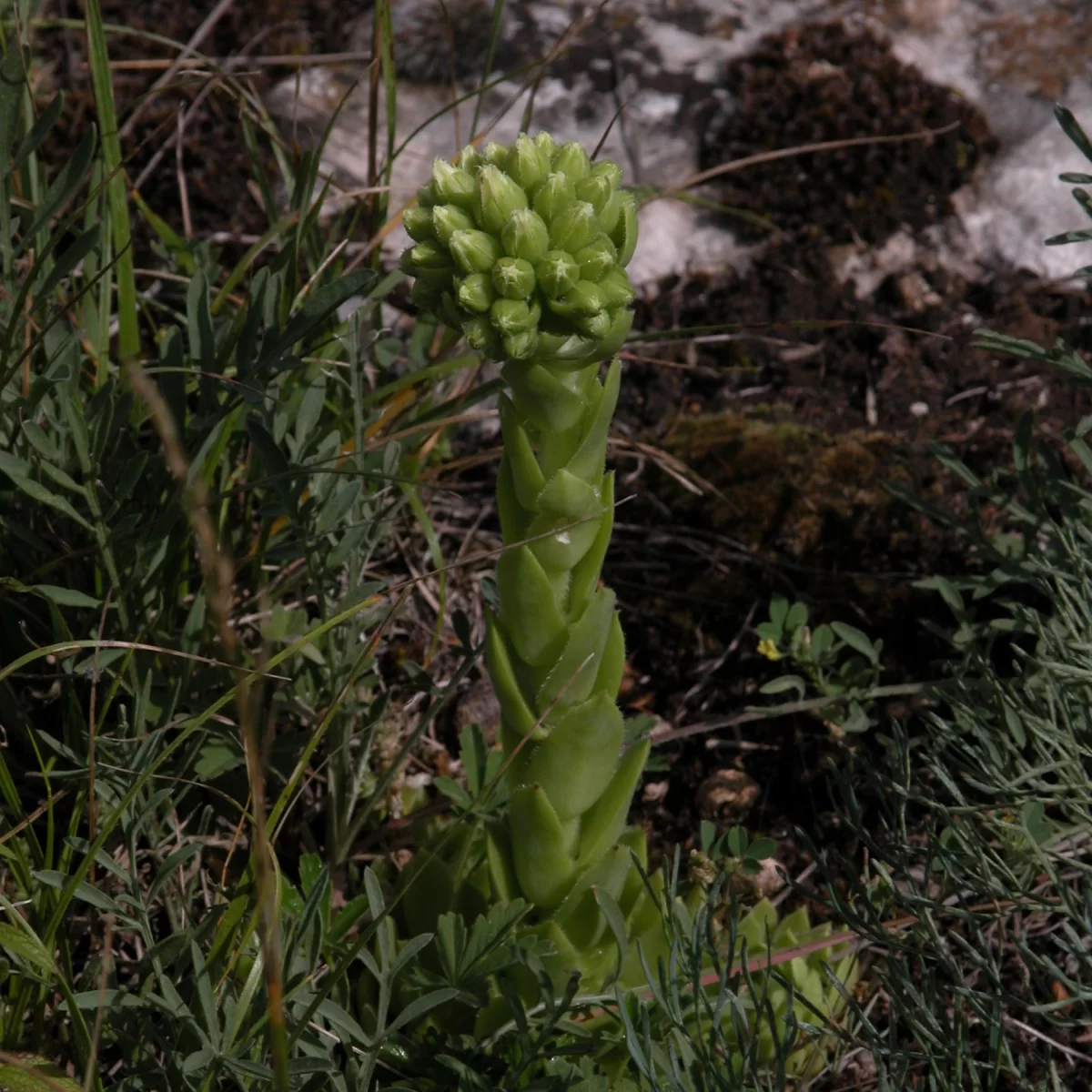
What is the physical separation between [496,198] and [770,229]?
2.14 metres

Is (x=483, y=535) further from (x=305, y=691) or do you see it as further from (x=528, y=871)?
(x=528, y=871)

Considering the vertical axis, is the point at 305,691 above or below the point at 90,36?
below

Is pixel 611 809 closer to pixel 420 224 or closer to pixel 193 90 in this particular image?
pixel 420 224

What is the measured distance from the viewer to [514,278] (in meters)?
1.51

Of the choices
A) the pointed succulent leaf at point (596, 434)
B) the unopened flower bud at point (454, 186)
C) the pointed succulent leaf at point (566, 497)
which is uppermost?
the unopened flower bud at point (454, 186)

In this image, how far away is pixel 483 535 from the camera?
113 inches

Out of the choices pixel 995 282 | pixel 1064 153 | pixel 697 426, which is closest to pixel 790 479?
pixel 697 426

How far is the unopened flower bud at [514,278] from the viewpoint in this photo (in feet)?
4.95

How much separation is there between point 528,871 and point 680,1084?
16.2 inches

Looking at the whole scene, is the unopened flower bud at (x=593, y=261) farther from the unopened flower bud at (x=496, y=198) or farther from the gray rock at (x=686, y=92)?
the gray rock at (x=686, y=92)

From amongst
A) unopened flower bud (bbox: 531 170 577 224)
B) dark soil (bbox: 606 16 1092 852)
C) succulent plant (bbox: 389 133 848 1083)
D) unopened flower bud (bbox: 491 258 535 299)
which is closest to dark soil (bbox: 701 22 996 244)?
dark soil (bbox: 606 16 1092 852)

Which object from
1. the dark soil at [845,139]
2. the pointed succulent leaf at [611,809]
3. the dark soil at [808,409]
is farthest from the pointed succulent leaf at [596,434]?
the dark soil at [845,139]

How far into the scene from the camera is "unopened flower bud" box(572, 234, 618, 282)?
5.07 ft

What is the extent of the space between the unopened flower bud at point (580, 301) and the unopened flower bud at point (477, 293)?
0.08 metres
